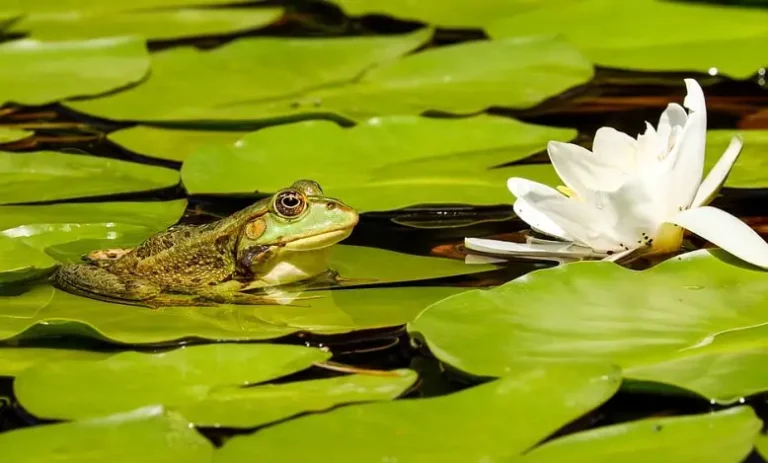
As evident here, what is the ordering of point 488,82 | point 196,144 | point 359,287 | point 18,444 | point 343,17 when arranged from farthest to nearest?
point 343,17, point 488,82, point 196,144, point 359,287, point 18,444

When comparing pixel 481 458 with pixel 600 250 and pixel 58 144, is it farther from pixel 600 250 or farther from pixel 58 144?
pixel 58 144

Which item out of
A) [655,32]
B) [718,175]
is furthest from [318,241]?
[655,32]

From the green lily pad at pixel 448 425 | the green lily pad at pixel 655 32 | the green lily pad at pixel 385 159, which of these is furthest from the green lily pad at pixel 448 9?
the green lily pad at pixel 448 425

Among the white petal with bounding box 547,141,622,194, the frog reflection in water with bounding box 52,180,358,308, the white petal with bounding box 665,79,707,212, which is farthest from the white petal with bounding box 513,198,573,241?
the frog reflection in water with bounding box 52,180,358,308

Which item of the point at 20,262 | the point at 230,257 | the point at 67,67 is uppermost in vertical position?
the point at 67,67

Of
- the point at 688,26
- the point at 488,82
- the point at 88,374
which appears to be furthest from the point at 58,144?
the point at 688,26

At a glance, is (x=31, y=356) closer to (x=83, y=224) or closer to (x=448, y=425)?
(x=83, y=224)
